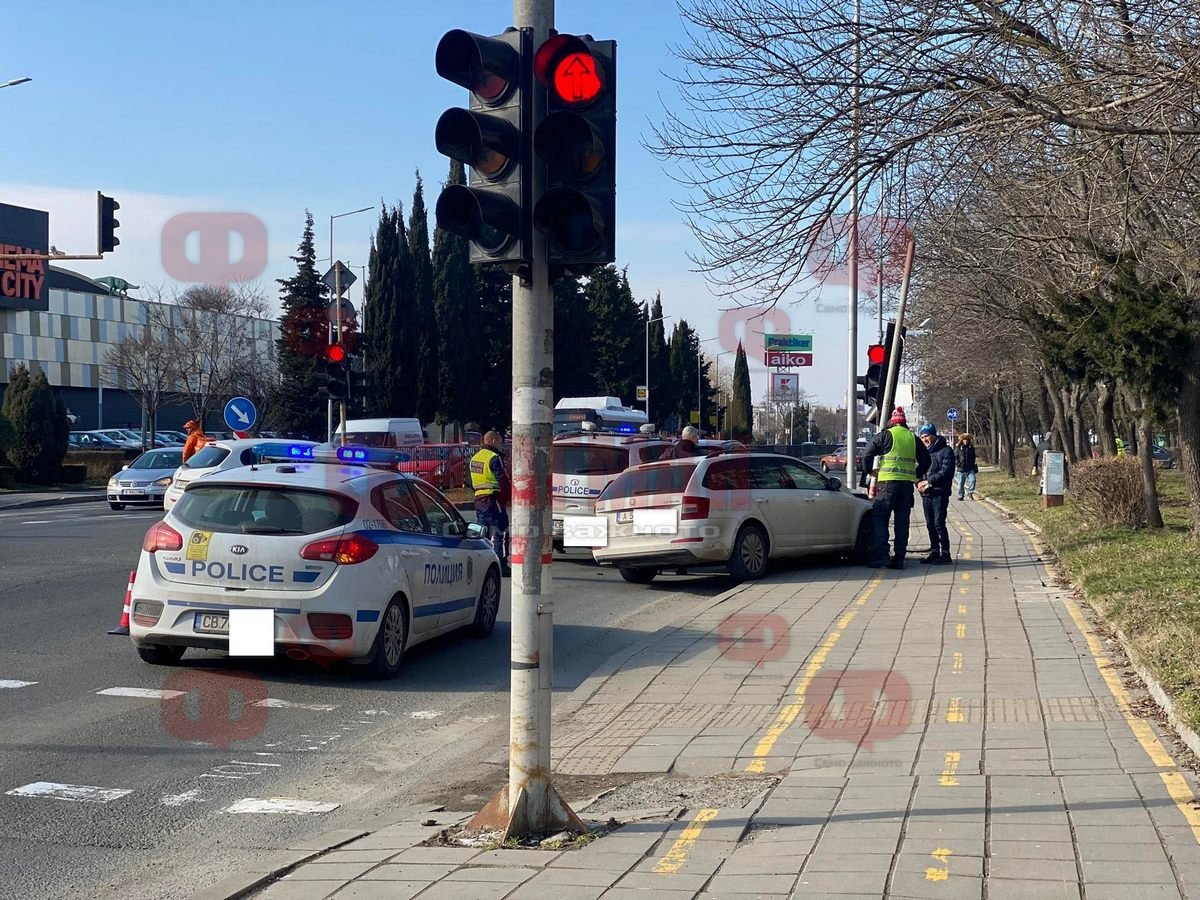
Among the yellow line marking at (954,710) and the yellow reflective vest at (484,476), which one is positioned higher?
the yellow reflective vest at (484,476)

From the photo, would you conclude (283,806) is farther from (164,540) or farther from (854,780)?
(164,540)

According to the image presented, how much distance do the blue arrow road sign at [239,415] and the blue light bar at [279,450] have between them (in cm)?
812

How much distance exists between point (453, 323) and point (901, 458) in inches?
1797

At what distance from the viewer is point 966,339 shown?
122 feet

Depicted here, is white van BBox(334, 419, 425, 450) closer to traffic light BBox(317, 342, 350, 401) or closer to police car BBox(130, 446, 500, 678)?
traffic light BBox(317, 342, 350, 401)

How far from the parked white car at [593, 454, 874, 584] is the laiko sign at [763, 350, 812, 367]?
201ft

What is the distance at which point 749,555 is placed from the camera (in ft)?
52.4

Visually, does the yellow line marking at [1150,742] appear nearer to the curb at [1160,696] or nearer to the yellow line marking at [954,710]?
the curb at [1160,696]

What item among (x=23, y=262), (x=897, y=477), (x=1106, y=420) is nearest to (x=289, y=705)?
(x=897, y=477)

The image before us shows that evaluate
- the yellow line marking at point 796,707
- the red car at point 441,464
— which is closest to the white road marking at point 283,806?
the yellow line marking at point 796,707

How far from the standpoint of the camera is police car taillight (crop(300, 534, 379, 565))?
939 centimetres

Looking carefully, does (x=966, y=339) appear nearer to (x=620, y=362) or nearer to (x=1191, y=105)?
(x=1191, y=105)

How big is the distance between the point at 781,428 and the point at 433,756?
115118 millimetres

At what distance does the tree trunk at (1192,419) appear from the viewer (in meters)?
17.0
